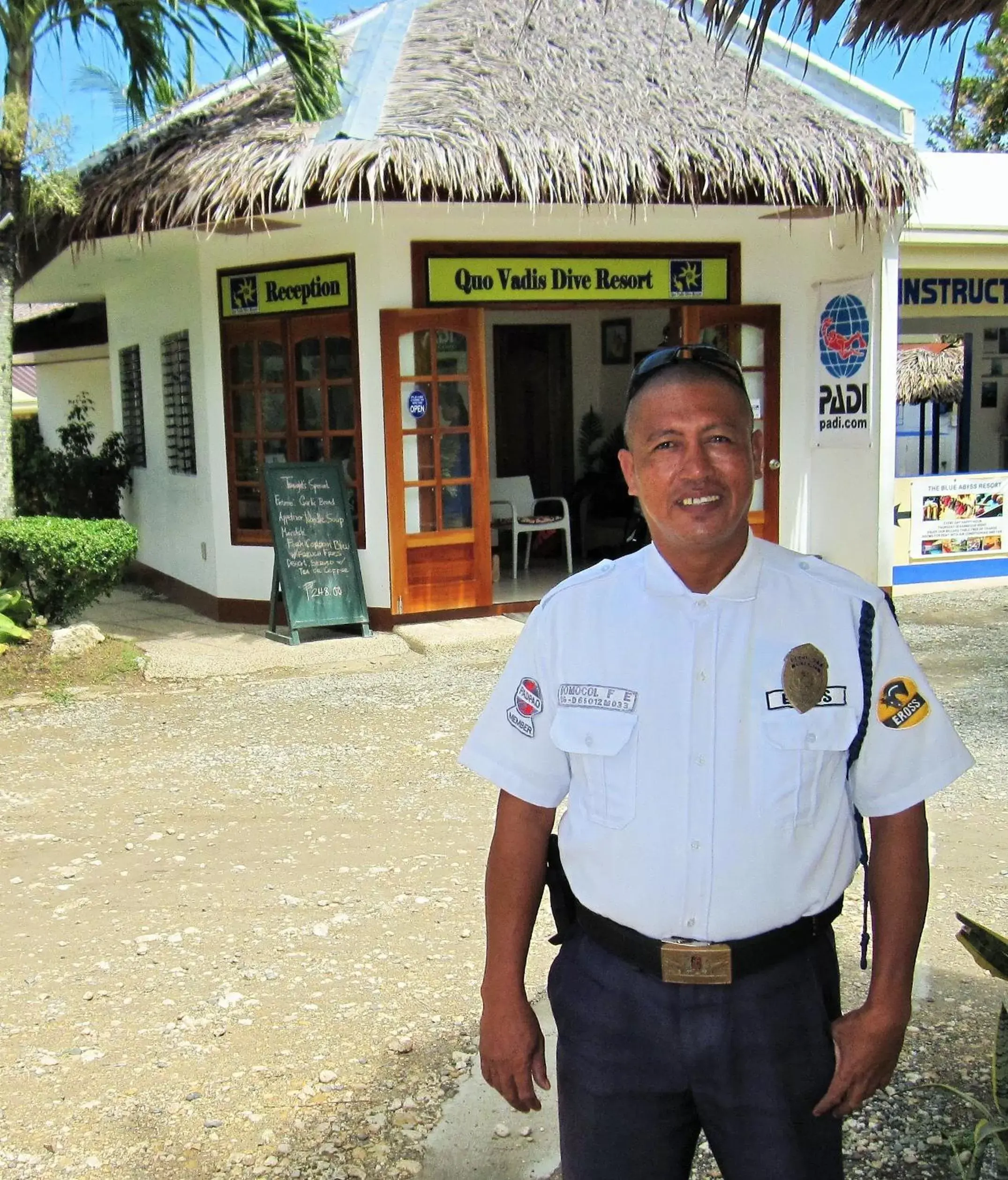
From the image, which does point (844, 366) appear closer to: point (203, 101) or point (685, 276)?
point (685, 276)

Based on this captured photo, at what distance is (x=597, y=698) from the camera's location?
1.93m

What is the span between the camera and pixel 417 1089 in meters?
3.11

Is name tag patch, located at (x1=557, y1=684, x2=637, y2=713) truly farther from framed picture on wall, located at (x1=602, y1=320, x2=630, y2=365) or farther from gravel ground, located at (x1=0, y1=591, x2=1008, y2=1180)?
framed picture on wall, located at (x1=602, y1=320, x2=630, y2=365)

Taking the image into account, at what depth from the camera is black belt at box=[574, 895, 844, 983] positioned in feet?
6.01

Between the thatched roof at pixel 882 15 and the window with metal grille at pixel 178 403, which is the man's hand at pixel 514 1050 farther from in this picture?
the window with metal grille at pixel 178 403

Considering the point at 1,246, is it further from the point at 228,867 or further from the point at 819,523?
the point at 819,523

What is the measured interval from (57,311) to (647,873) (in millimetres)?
15518

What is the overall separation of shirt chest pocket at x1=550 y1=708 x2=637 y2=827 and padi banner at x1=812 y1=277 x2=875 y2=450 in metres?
7.89

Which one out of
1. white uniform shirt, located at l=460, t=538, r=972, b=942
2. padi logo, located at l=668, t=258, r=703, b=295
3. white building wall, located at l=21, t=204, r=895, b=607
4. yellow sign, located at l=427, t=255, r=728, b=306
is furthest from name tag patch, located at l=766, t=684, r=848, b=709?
padi logo, located at l=668, t=258, r=703, b=295

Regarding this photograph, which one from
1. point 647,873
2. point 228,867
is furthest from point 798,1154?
point 228,867

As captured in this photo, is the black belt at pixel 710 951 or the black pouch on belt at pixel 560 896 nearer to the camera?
the black belt at pixel 710 951

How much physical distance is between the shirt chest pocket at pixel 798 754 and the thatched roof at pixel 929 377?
60.0 ft

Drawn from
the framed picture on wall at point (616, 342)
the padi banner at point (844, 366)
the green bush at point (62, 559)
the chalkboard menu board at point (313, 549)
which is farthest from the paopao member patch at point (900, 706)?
the framed picture on wall at point (616, 342)

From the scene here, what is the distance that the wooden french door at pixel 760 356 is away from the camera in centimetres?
949
